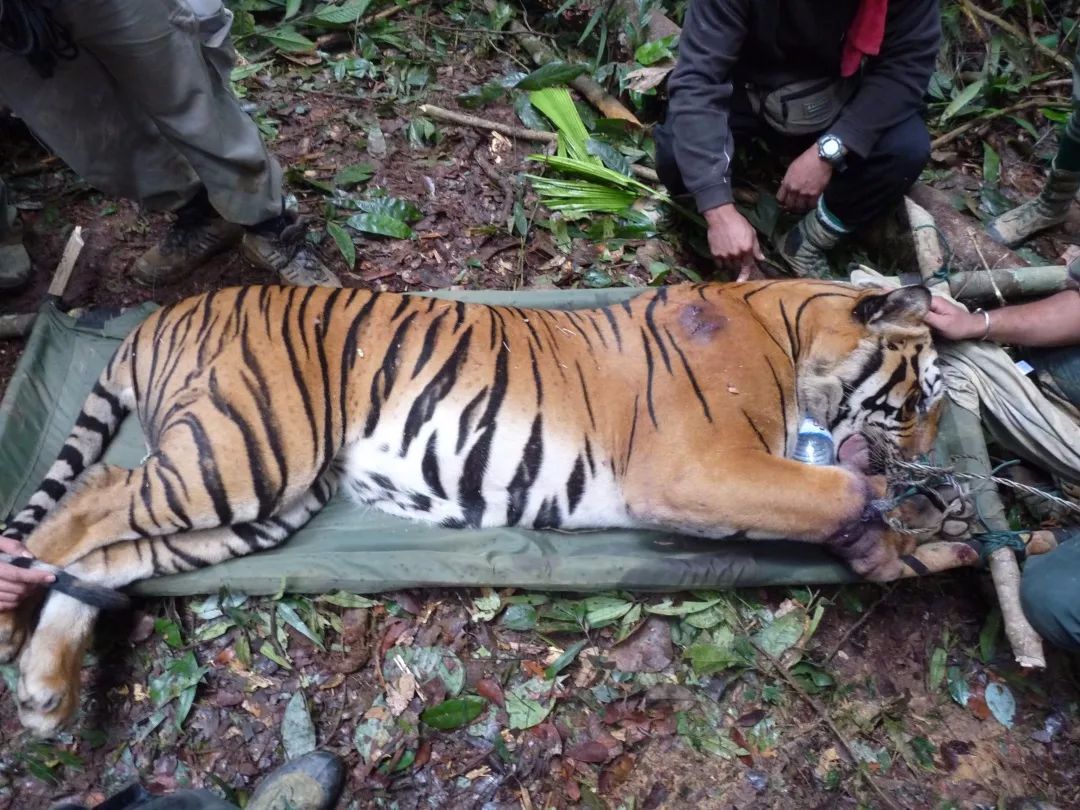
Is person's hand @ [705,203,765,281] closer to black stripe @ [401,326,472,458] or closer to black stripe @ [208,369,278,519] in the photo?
black stripe @ [401,326,472,458]

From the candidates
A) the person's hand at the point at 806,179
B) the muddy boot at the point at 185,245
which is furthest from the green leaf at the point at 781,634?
the muddy boot at the point at 185,245

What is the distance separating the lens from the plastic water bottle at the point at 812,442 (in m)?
2.84

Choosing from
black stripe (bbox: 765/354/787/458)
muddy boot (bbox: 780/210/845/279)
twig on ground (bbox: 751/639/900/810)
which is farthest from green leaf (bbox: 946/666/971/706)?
muddy boot (bbox: 780/210/845/279)

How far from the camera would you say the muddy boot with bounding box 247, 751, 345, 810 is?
2.22 metres

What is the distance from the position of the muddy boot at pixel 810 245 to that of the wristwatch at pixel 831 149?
1.18 ft

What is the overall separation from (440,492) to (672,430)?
33.2 inches

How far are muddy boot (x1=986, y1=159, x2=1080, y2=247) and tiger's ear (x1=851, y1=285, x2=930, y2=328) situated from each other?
1.68 m

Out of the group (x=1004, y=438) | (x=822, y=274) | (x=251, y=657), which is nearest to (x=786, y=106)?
(x=822, y=274)

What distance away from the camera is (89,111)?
288cm

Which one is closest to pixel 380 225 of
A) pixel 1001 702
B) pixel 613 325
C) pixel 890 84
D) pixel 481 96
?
pixel 481 96

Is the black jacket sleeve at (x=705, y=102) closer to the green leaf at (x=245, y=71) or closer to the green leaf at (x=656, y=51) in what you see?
the green leaf at (x=656, y=51)

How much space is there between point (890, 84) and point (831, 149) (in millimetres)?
370

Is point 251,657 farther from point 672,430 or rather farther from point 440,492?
point 672,430

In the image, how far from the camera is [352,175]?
410 cm
